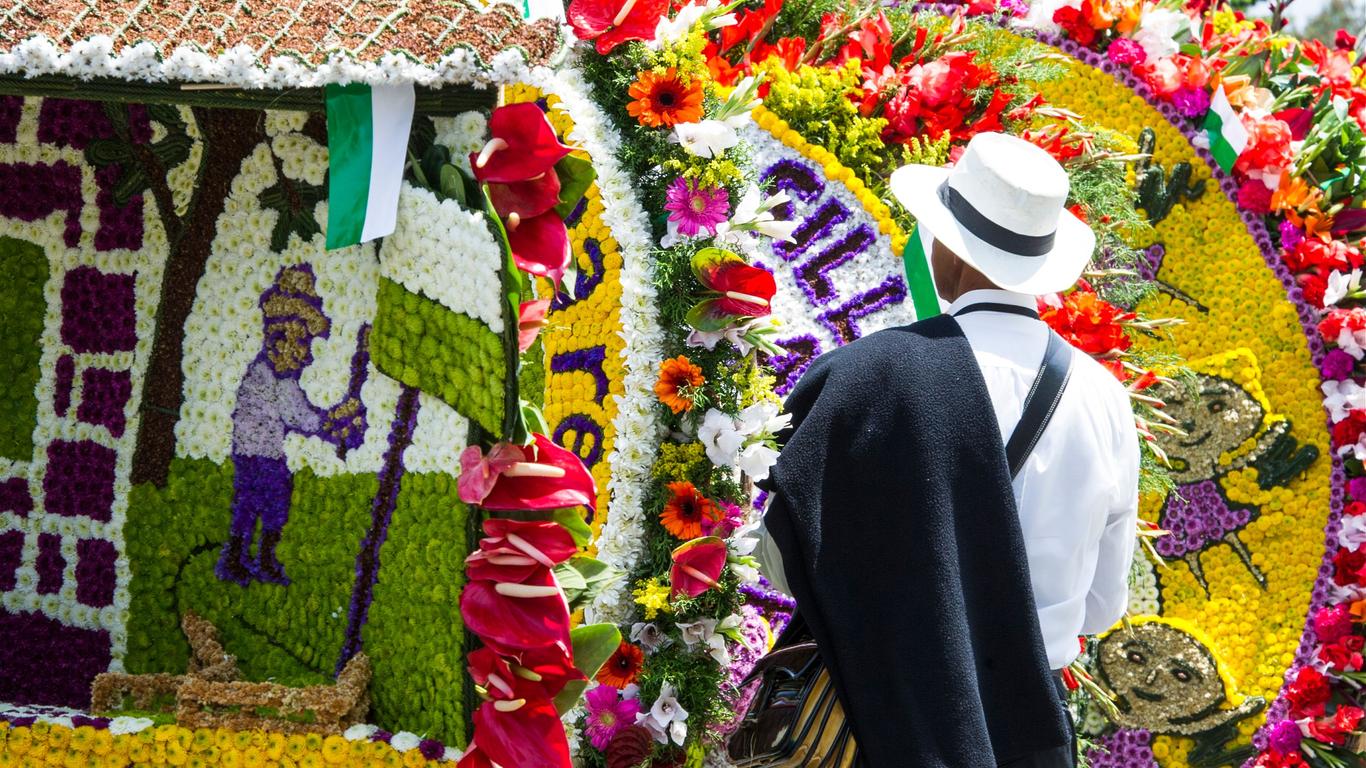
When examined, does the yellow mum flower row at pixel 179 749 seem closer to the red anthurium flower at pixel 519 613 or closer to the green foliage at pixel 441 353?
the red anthurium flower at pixel 519 613

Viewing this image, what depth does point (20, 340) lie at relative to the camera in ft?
12.0

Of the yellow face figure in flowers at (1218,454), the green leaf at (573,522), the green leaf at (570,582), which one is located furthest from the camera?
the yellow face figure in flowers at (1218,454)

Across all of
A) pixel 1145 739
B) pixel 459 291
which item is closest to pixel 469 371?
pixel 459 291

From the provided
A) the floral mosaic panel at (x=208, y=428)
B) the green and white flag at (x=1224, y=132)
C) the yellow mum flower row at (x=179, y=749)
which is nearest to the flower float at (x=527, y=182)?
the floral mosaic panel at (x=208, y=428)

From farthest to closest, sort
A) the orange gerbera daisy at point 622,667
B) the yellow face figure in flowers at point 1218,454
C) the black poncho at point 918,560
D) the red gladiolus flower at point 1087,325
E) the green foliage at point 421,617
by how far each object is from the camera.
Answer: the yellow face figure in flowers at point 1218,454, the red gladiolus flower at point 1087,325, the orange gerbera daisy at point 622,667, the green foliage at point 421,617, the black poncho at point 918,560

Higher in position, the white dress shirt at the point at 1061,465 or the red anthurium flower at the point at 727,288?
the red anthurium flower at the point at 727,288

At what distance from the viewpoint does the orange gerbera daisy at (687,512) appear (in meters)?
3.23

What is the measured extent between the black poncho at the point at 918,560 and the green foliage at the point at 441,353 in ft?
2.11

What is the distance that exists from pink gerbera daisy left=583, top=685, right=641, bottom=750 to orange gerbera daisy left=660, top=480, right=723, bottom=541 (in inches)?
16.8

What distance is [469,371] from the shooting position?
9.51ft

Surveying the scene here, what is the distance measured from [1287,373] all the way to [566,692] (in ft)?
10.5

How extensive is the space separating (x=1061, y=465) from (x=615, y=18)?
1510 millimetres

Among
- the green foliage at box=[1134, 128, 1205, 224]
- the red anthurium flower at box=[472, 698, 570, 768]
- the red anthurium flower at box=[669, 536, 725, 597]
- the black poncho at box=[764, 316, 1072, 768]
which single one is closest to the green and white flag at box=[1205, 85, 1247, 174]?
the green foliage at box=[1134, 128, 1205, 224]

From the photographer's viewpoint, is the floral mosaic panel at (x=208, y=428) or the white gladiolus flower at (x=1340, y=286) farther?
the white gladiolus flower at (x=1340, y=286)
